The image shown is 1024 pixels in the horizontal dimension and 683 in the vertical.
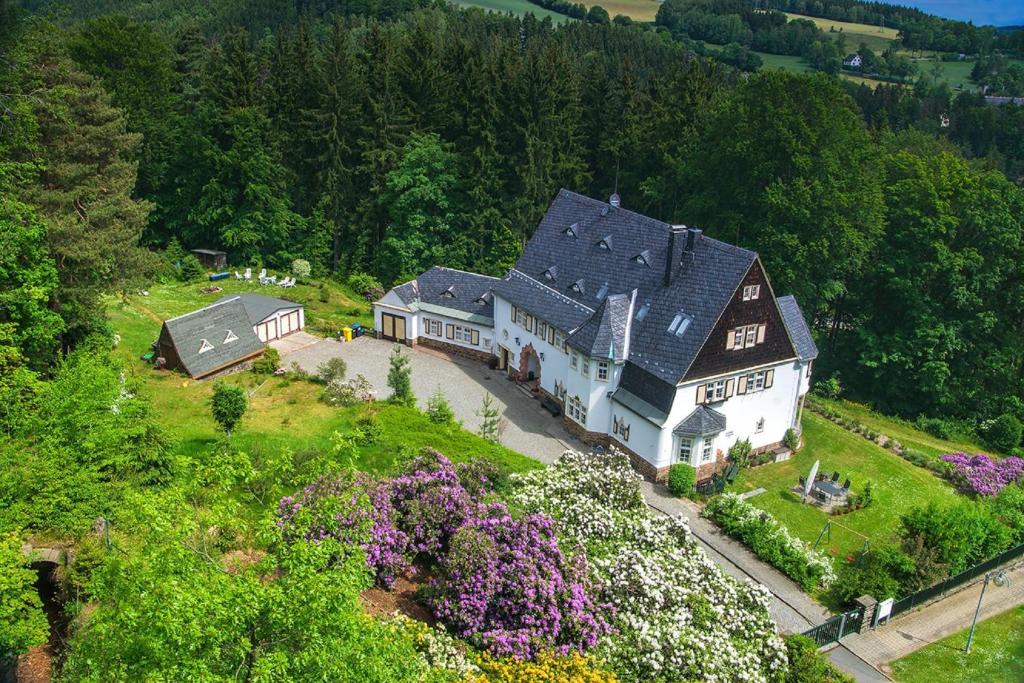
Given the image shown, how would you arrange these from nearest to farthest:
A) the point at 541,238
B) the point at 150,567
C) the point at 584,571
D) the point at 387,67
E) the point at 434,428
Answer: the point at 150,567 → the point at 584,571 → the point at 434,428 → the point at 541,238 → the point at 387,67

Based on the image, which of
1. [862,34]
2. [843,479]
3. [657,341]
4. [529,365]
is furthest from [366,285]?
[862,34]

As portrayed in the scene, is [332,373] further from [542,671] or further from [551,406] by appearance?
[542,671]

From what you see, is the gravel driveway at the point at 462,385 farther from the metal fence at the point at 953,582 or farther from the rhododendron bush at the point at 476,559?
the metal fence at the point at 953,582

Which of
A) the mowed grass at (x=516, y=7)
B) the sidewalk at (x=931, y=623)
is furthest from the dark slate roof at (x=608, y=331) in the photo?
the mowed grass at (x=516, y=7)

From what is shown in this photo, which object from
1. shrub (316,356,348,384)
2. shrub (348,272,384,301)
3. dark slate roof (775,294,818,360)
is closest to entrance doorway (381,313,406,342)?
shrub (316,356,348,384)

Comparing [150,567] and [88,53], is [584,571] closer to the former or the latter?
[150,567]

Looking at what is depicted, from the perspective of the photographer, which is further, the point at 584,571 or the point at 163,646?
the point at 584,571

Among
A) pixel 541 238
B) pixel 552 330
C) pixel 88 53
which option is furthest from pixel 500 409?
pixel 88 53
